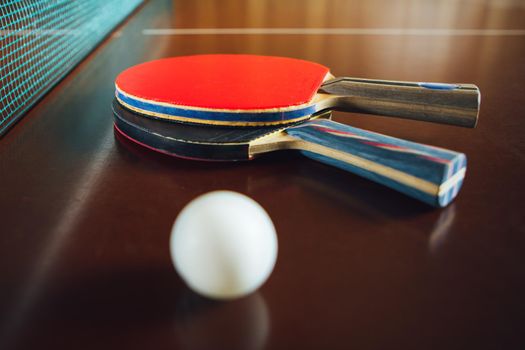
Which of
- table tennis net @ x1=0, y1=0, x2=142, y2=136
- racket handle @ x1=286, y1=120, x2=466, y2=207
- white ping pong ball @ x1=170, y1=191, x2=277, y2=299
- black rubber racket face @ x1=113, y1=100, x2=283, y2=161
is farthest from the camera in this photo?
table tennis net @ x1=0, y1=0, x2=142, y2=136

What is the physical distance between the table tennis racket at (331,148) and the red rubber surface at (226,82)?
0.06 metres

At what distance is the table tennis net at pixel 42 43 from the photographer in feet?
5.89

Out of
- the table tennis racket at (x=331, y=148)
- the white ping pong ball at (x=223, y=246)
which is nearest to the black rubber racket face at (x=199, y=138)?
the table tennis racket at (x=331, y=148)

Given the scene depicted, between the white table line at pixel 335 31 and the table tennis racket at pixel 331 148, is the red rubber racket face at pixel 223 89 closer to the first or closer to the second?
the table tennis racket at pixel 331 148

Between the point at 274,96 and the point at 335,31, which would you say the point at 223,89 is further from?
the point at 335,31

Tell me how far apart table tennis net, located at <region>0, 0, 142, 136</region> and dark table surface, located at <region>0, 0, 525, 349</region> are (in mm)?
128

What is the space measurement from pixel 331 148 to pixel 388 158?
15cm

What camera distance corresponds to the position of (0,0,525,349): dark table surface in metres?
0.72

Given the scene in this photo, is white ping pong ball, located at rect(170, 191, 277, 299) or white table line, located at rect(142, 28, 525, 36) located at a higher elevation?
white ping pong ball, located at rect(170, 191, 277, 299)

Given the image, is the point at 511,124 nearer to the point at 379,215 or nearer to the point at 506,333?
the point at 379,215

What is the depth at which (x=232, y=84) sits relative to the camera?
1.40 m

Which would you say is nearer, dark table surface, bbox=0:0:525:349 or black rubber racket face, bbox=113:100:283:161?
dark table surface, bbox=0:0:525:349

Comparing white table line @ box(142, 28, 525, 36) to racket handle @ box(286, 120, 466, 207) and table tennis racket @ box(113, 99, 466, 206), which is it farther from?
racket handle @ box(286, 120, 466, 207)

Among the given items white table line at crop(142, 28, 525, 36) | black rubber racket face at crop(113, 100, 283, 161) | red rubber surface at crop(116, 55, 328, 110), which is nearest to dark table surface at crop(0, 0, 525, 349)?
black rubber racket face at crop(113, 100, 283, 161)
